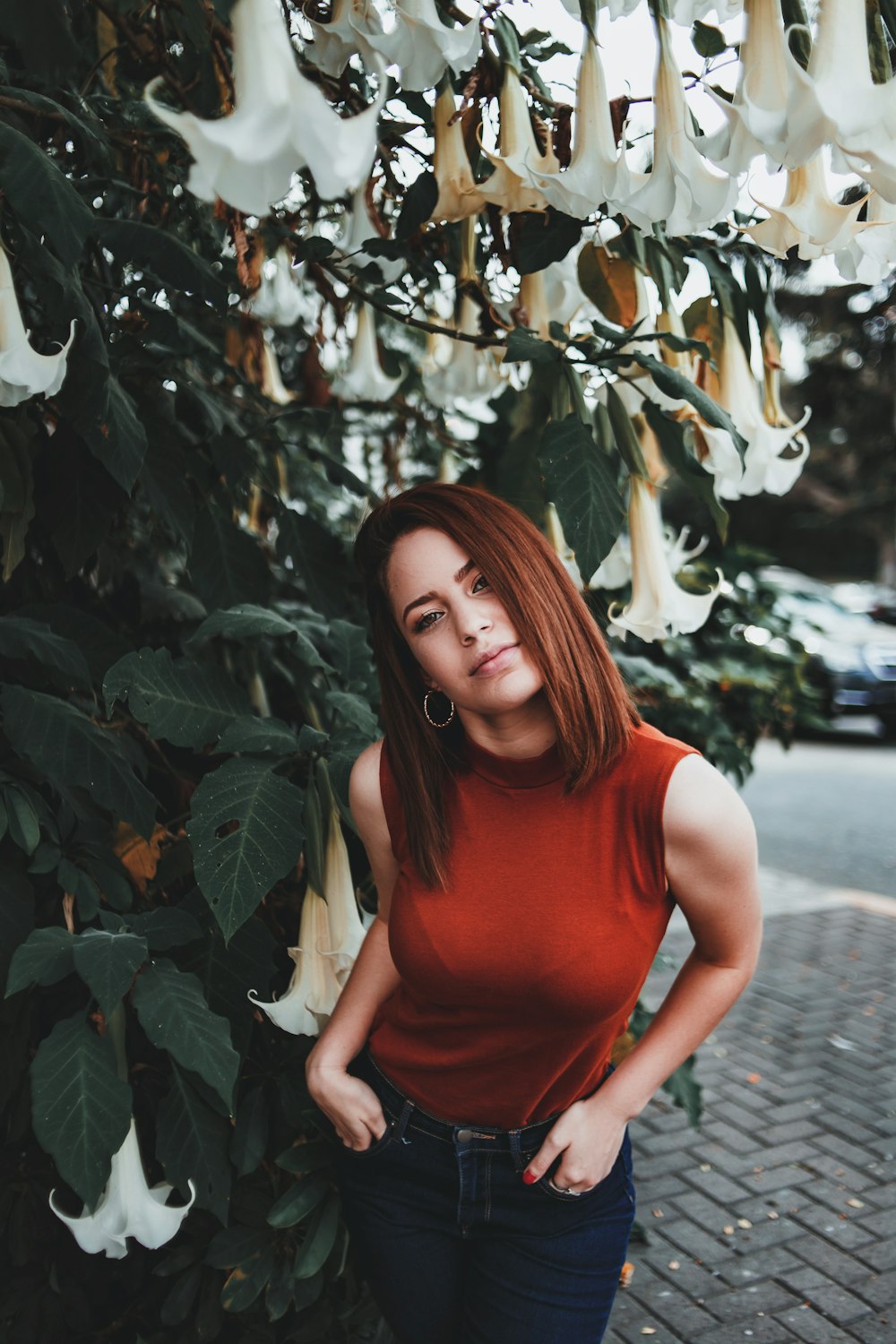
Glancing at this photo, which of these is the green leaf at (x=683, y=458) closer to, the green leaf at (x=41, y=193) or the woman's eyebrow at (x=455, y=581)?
the woman's eyebrow at (x=455, y=581)

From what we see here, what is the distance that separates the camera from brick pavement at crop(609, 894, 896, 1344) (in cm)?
231

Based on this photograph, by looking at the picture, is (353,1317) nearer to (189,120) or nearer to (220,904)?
(220,904)

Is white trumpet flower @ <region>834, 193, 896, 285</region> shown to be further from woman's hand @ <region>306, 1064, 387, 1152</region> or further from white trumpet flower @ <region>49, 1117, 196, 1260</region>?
white trumpet flower @ <region>49, 1117, 196, 1260</region>

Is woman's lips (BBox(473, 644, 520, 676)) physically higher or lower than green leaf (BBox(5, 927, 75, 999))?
higher

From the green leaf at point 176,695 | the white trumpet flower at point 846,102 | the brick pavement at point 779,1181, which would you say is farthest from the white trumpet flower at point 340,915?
the brick pavement at point 779,1181

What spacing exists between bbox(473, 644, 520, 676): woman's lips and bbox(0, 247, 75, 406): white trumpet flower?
20.7 inches

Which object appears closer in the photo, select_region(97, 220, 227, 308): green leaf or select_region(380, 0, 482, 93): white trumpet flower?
select_region(380, 0, 482, 93): white trumpet flower

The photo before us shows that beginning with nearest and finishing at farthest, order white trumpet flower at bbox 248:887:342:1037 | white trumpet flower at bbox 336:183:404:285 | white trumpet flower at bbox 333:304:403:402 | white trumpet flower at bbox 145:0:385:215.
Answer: white trumpet flower at bbox 145:0:385:215 → white trumpet flower at bbox 248:887:342:1037 → white trumpet flower at bbox 336:183:404:285 → white trumpet flower at bbox 333:304:403:402

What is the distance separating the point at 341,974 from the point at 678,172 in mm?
1031

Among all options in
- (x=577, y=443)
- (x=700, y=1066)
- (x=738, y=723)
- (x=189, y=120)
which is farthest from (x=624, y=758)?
(x=700, y=1066)

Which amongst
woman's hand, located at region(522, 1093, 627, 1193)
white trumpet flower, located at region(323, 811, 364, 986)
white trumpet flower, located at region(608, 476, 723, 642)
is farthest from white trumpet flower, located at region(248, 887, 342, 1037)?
white trumpet flower, located at region(608, 476, 723, 642)

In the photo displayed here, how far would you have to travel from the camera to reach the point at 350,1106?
55.8 inches

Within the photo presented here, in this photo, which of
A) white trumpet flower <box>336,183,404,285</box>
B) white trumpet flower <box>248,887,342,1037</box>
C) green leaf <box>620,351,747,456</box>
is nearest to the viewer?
green leaf <box>620,351,747,456</box>

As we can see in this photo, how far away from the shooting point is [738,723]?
2729 mm
